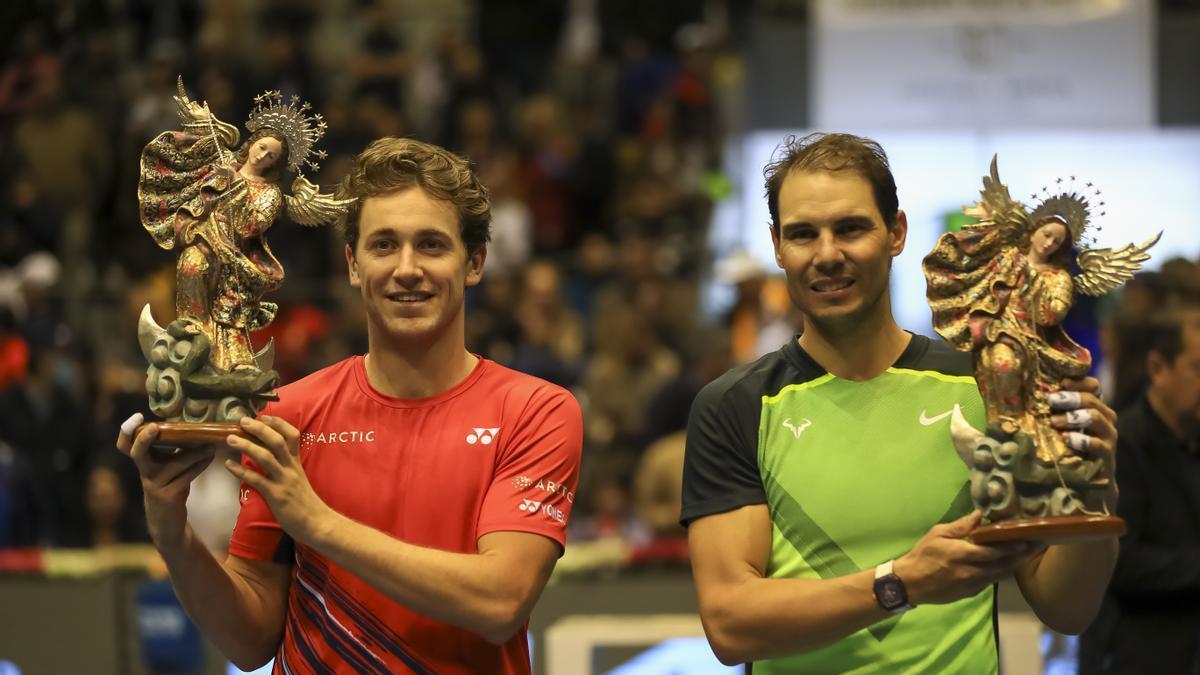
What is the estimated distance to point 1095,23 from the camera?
39.0ft

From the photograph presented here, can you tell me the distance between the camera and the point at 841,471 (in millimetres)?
3578

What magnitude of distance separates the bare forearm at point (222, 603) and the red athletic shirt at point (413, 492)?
0.06 meters

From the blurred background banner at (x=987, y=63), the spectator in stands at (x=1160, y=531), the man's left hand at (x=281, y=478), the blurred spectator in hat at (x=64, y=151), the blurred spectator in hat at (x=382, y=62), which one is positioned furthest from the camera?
the blurred spectator in hat at (x=382, y=62)

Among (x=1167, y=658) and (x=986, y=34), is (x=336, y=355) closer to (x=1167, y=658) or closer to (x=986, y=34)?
(x=986, y=34)

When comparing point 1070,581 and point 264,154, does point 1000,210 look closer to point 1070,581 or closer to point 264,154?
point 1070,581

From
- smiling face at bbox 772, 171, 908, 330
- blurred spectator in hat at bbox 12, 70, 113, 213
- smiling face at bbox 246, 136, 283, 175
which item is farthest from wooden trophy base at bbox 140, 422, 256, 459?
blurred spectator in hat at bbox 12, 70, 113, 213

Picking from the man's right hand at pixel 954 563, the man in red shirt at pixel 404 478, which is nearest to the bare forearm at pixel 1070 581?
the man's right hand at pixel 954 563

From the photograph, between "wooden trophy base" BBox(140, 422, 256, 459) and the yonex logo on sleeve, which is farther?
the yonex logo on sleeve

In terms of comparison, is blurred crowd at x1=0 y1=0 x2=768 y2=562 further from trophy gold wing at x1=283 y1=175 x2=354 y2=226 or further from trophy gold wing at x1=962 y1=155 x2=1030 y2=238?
trophy gold wing at x1=962 y1=155 x2=1030 y2=238

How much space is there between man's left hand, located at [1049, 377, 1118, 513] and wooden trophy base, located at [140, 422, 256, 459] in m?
1.73

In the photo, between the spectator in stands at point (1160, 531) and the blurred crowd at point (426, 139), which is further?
the blurred crowd at point (426, 139)

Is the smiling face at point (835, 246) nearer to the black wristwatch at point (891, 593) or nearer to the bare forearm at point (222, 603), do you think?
the black wristwatch at point (891, 593)

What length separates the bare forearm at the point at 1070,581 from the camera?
11.3ft

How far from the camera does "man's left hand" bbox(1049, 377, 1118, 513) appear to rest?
3346 millimetres
